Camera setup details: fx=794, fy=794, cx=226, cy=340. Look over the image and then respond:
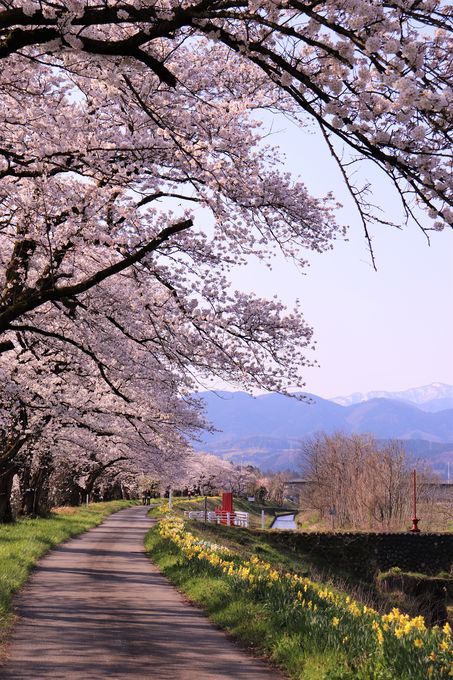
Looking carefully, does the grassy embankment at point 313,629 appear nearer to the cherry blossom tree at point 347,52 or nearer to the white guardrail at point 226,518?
the cherry blossom tree at point 347,52

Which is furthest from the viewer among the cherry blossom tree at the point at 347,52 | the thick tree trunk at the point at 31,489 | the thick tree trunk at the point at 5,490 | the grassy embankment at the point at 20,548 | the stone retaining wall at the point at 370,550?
the stone retaining wall at the point at 370,550

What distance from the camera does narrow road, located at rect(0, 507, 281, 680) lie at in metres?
8.48

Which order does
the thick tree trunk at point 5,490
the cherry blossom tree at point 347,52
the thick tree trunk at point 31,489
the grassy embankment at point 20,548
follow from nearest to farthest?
1. the cherry blossom tree at point 347,52
2. the grassy embankment at point 20,548
3. the thick tree trunk at point 5,490
4. the thick tree trunk at point 31,489

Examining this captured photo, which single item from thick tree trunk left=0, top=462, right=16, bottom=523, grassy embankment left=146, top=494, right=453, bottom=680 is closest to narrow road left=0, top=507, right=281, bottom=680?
grassy embankment left=146, top=494, right=453, bottom=680

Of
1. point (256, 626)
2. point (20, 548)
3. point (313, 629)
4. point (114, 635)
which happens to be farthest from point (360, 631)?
point (20, 548)

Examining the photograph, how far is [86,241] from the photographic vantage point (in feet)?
44.7

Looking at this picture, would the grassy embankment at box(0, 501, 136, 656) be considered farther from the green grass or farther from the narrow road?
the green grass

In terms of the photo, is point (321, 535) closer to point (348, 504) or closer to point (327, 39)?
point (348, 504)

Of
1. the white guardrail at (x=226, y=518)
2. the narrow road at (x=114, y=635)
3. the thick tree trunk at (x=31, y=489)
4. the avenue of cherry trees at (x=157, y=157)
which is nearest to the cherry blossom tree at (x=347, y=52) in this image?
the avenue of cherry trees at (x=157, y=157)

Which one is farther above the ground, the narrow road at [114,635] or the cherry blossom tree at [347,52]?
the cherry blossom tree at [347,52]

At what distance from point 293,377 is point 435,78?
11077 millimetres

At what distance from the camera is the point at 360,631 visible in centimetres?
845

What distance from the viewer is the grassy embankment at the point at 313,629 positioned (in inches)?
278

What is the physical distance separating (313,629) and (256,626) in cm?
159
